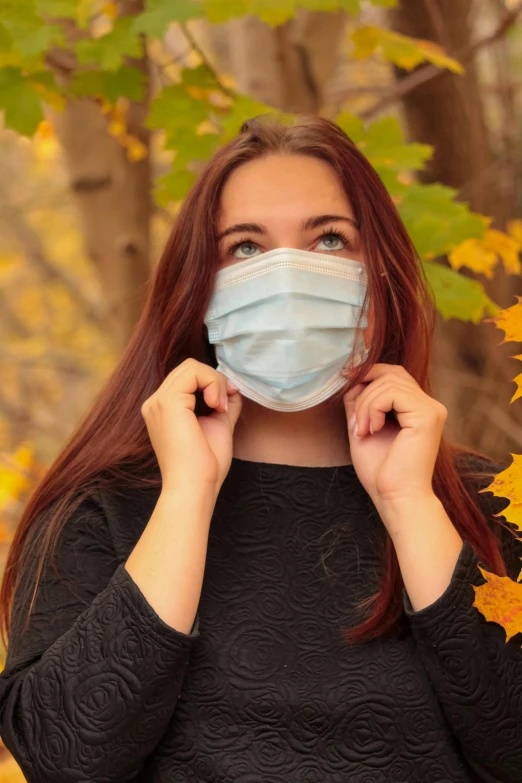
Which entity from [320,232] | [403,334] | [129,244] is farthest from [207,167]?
[129,244]

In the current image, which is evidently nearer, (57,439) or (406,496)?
(406,496)

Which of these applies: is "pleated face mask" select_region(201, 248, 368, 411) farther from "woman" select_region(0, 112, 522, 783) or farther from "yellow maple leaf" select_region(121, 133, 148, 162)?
"yellow maple leaf" select_region(121, 133, 148, 162)

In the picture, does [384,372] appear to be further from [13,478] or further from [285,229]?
[13,478]

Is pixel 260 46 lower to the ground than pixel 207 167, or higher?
higher

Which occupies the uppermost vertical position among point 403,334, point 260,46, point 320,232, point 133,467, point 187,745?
point 260,46

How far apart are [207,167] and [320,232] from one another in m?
0.32

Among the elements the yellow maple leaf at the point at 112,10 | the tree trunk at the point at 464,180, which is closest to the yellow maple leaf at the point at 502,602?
the tree trunk at the point at 464,180

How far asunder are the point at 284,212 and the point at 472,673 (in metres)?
1.01

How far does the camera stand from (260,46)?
11.1 ft

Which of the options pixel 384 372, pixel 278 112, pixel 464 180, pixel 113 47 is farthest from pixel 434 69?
pixel 384 372

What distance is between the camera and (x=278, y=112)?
8.26 ft

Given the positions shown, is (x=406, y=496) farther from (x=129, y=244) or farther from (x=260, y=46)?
(x=129, y=244)

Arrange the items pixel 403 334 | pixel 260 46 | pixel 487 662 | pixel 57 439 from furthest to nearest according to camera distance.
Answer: pixel 57 439 → pixel 260 46 → pixel 403 334 → pixel 487 662

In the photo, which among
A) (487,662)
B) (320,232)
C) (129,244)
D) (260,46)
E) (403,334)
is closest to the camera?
(487,662)
